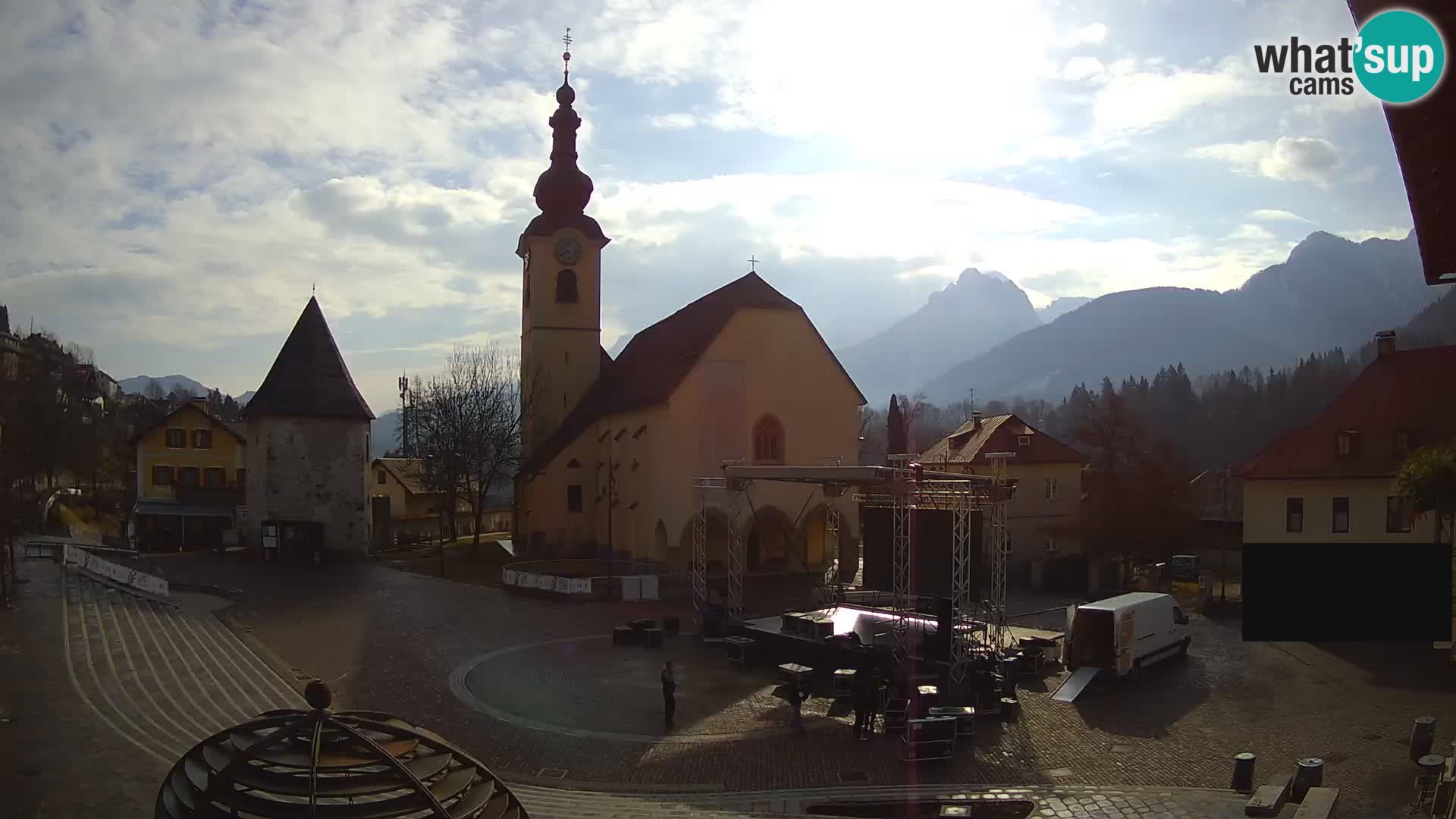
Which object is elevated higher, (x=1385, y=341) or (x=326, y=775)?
(x=1385, y=341)

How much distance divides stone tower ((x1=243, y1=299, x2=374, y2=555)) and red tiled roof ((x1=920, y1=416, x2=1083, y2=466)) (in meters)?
25.0

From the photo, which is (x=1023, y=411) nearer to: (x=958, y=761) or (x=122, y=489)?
(x=122, y=489)

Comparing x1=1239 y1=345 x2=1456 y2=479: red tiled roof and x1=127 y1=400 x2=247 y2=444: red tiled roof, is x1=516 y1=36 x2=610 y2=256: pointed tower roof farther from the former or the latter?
x1=1239 y1=345 x2=1456 y2=479: red tiled roof

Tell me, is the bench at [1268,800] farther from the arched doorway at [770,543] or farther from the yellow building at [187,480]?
the yellow building at [187,480]

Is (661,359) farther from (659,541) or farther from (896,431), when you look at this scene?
(896,431)

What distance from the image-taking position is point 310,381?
44.2m

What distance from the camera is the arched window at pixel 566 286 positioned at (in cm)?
4938

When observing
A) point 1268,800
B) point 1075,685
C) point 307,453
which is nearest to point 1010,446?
point 1075,685

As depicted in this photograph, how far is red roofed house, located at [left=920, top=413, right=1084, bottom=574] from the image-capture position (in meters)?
42.1

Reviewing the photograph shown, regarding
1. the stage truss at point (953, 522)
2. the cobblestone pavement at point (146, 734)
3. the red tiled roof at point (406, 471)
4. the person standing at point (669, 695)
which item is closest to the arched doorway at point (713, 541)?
the stage truss at point (953, 522)

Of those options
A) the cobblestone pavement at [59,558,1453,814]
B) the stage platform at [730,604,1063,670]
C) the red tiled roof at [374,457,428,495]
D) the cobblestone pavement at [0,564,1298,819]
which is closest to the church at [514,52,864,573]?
the stage platform at [730,604,1063,670]

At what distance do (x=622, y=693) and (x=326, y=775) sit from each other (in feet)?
47.7

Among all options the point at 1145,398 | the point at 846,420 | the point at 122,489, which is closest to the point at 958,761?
the point at 846,420
